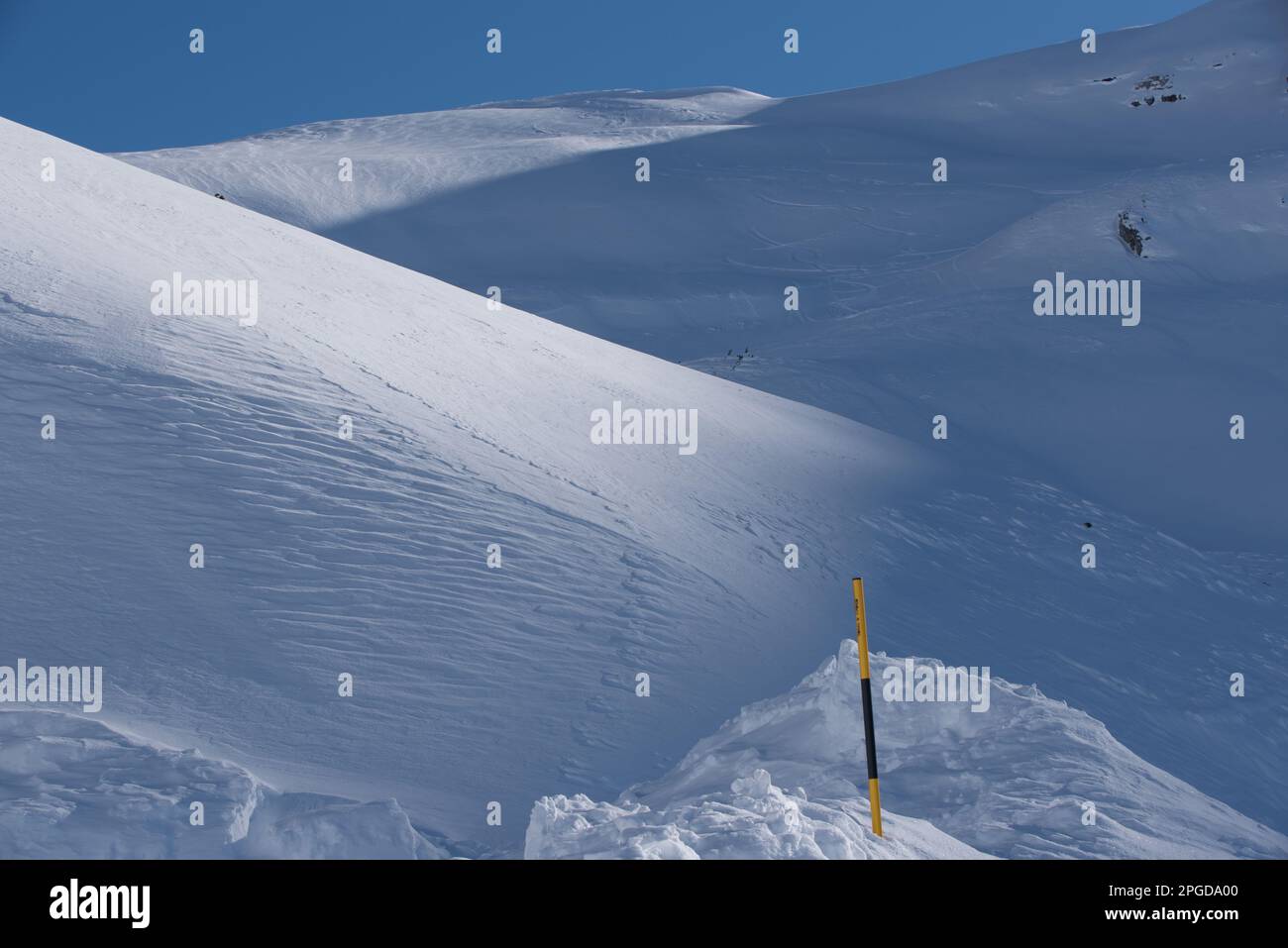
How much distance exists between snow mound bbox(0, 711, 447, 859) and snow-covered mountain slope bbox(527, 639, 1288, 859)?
2.78ft

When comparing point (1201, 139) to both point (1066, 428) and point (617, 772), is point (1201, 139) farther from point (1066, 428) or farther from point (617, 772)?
point (617, 772)

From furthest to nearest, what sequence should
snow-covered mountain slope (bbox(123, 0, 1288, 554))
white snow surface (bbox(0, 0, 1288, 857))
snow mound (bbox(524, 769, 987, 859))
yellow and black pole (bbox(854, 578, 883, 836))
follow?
1. snow-covered mountain slope (bbox(123, 0, 1288, 554))
2. white snow surface (bbox(0, 0, 1288, 857))
3. yellow and black pole (bbox(854, 578, 883, 836))
4. snow mound (bbox(524, 769, 987, 859))

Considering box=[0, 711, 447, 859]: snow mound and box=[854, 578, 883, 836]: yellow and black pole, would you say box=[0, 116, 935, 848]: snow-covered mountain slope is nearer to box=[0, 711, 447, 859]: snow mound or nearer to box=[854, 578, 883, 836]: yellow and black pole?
box=[0, 711, 447, 859]: snow mound

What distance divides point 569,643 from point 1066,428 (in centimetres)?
959

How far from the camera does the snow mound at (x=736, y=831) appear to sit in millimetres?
4914

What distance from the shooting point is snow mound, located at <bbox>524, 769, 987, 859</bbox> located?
4.91 metres

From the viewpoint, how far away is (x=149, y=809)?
537cm

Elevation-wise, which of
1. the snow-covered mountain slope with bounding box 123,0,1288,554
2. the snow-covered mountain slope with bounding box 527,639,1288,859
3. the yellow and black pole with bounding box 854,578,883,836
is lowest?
the snow-covered mountain slope with bounding box 527,639,1288,859

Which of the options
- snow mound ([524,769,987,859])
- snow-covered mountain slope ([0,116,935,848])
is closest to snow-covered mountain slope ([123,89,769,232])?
snow-covered mountain slope ([0,116,935,848])

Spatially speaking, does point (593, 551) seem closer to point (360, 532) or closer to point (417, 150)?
point (360, 532)

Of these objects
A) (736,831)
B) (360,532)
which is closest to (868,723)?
(736,831)

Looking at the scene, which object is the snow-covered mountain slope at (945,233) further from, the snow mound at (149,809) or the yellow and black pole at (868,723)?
the snow mound at (149,809)
